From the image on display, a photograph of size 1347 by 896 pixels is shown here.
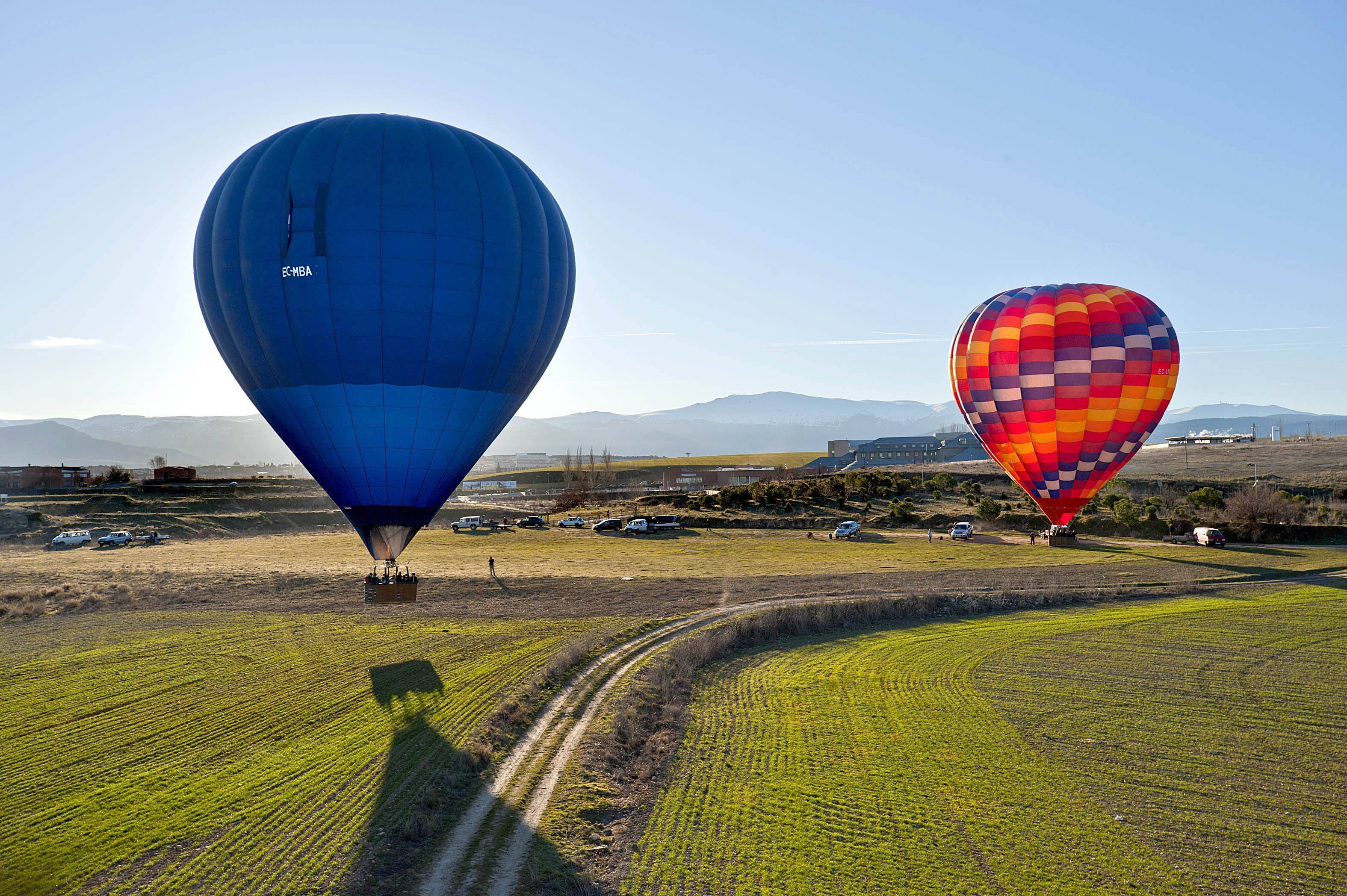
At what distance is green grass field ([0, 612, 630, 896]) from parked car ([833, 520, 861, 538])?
3744 cm

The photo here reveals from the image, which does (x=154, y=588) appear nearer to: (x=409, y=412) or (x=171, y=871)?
(x=409, y=412)

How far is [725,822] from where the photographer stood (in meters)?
13.4

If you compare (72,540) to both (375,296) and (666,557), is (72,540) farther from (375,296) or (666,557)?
(375,296)

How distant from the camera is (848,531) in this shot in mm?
63000

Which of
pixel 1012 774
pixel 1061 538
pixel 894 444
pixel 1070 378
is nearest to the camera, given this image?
pixel 1012 774

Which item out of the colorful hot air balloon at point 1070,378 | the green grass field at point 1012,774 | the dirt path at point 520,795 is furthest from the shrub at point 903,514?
the dirt path at point 520,795

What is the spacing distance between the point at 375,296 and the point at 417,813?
47.3ft

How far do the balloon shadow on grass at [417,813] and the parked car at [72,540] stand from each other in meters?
59.6

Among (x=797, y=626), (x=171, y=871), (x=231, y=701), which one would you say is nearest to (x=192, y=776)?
(x=171, y=871)

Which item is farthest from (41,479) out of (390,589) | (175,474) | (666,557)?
(390,589)

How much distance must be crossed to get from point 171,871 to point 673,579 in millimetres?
30625

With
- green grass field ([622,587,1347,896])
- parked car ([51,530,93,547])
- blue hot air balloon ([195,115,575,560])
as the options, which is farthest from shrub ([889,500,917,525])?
parked car ([51,530,93,547])

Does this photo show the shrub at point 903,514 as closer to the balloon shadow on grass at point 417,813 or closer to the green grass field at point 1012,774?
the green grass field at point 1012,774

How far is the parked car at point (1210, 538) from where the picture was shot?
52.4m
